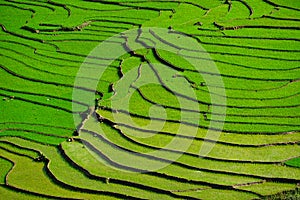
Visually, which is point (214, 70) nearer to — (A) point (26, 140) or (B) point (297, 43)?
(B) point (297, 43)

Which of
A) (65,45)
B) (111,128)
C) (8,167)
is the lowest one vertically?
(8,167)

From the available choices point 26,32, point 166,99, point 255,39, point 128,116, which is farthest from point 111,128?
point 26,32

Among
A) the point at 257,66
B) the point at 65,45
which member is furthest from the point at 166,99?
the point at 65,45

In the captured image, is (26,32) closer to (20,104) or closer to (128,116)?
(20,104)

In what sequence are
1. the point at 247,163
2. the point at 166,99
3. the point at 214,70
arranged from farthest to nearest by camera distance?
the point at 214,70 < the point at 166,99 < the point at 247,163

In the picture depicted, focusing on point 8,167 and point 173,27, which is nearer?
point 8,167

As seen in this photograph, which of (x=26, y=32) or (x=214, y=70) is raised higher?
(x=26, y=32)

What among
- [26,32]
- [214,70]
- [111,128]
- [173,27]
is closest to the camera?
[111,128]
